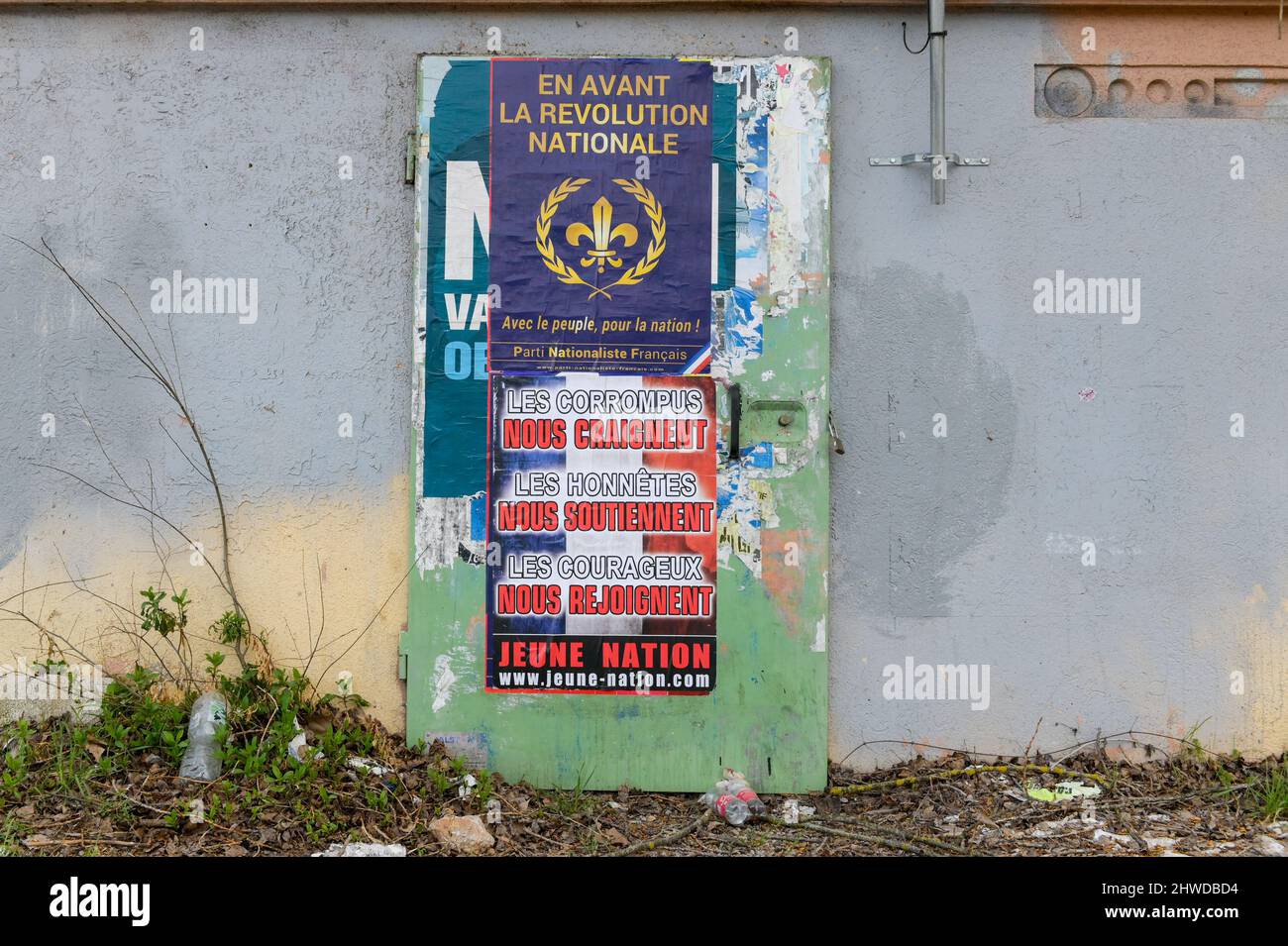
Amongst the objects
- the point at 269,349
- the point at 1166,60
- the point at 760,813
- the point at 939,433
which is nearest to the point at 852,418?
the point at 939,433

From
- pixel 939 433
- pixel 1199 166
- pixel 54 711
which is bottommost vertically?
pixel 54 711

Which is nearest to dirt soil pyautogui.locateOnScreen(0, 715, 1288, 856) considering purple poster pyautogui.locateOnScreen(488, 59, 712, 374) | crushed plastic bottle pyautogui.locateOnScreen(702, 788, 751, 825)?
crushed plastic bottle pyautogui.locateOnScreen(702, 788, 751, 825)

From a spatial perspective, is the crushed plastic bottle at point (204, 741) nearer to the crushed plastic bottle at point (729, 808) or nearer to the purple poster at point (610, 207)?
the purple poster at point (610, 207)

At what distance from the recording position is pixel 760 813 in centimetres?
377

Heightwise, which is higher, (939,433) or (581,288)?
(581,288)

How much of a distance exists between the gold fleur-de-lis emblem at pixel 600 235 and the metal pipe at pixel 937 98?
1.17m

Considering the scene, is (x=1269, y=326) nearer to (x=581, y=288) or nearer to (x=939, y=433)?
(x=939, y=433)

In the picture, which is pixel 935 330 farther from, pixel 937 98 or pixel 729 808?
pixel 729 808

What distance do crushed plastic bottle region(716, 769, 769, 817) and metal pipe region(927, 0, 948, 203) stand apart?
2.37 meters

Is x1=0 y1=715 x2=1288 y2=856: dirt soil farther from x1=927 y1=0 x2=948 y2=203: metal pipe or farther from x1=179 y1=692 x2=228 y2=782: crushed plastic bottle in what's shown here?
x1=927 y1=0 x2=948 y2=203: metal pipe

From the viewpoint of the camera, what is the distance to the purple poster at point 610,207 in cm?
390

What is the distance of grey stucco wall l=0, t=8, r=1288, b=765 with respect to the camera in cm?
396

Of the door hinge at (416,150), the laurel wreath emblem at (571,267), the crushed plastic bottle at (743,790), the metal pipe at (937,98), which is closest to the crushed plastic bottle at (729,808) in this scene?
the crushed plastic bottle at (743,790)

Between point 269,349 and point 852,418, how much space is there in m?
2.30
